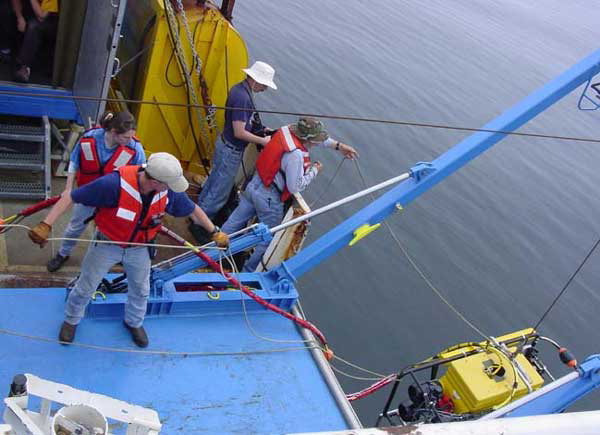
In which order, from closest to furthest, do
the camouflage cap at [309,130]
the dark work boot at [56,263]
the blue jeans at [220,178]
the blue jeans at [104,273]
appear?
1. the blue jeans at [104,273]
2. the dark work boot at [56,263]
3. the camouflage cap at [309,130]
4. the blue jeans at [220,178]

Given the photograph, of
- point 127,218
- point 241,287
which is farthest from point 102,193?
point 241,287

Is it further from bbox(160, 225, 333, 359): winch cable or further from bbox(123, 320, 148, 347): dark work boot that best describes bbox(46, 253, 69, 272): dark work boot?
bbox(123, 320, 148, 347): dark work boot

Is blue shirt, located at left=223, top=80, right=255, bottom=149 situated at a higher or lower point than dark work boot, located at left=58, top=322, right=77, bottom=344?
higher

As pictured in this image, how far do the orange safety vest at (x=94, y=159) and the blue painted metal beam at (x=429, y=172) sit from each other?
168 cm

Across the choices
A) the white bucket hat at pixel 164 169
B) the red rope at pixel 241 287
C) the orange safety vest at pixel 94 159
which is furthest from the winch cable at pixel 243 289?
the white bucket hat at pixel 164 169

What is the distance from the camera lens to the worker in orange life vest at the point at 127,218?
3.59 meters

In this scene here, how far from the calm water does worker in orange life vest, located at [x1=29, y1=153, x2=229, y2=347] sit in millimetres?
3632

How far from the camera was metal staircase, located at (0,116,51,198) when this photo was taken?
18.3ft

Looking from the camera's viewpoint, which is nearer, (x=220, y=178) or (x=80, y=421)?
(x=80, y=421)

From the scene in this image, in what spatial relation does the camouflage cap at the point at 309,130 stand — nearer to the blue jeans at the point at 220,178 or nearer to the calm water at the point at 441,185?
the blue jeans at the point at 220,178

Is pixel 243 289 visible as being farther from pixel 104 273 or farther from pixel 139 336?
pixel 104 273

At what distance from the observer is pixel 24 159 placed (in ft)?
18.6

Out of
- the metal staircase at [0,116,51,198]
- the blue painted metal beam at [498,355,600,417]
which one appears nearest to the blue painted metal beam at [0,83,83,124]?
the metal staircase at [0,116,51,198]

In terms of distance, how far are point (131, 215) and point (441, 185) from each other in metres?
8.76
